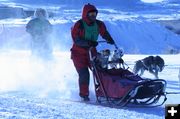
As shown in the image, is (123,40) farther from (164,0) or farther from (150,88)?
(164,0)

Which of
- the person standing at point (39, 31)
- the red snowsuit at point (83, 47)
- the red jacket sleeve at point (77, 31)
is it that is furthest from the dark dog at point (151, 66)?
the red jacket sleeve at point (77, 31)

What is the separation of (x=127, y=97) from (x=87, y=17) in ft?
3.21

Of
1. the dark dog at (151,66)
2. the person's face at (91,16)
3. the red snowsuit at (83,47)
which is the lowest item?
the dark dog at (151,66)

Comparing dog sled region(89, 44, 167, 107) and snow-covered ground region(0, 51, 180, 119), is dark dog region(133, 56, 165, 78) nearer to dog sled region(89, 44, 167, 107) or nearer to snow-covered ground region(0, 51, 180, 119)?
snow-covered ground region(0, 51, 180, 119)

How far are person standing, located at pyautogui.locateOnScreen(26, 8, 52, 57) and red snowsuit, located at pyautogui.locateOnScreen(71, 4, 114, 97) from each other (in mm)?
3527

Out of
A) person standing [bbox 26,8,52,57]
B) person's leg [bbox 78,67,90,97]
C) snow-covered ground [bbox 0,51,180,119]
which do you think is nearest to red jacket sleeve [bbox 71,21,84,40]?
person's leg [bbox 78,67,90,97]

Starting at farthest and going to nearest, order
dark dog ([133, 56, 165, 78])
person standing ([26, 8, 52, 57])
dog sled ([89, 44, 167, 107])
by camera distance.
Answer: dark dog ([133, 56, 165, 78]) → person standing ([26, 8, 52, 57]) → dog sled ([89, 44, 167, 107])

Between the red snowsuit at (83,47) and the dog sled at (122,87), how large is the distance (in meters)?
0.16

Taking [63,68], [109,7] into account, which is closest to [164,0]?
[109,7]

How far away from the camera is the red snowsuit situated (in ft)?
19.0

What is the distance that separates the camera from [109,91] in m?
5.55

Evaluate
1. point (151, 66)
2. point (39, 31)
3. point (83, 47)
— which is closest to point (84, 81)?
point (83, 47)

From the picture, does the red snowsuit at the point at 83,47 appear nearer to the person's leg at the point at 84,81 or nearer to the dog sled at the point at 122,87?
the person's leg at the point at 84,81

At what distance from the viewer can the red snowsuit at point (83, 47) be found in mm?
5777
